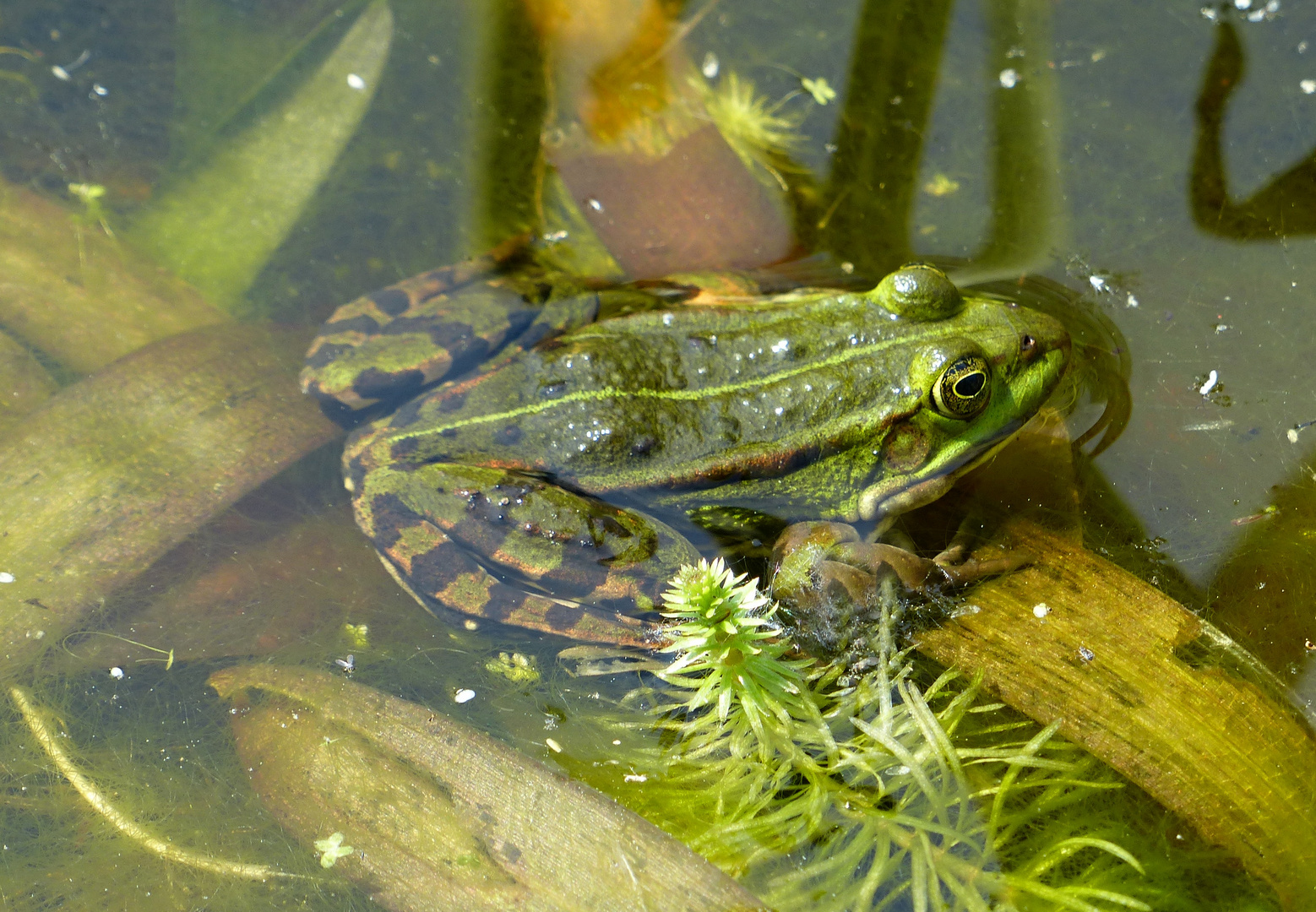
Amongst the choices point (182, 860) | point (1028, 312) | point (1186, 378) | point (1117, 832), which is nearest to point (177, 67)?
point (182, 860)

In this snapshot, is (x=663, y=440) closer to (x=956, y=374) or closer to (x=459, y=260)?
(x=956, y=374)

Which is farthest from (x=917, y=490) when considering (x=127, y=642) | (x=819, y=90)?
(x=127, y=642)

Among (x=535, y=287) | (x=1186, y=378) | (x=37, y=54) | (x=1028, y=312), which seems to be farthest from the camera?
(x=37, y=54)

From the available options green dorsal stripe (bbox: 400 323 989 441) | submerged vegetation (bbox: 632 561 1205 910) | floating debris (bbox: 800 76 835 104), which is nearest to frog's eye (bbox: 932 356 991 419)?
green dorsal stripe (bbox: 400 323 989 441)

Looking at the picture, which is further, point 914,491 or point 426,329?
point 426,329

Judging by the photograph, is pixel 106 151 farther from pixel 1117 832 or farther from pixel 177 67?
pixel 1117 832

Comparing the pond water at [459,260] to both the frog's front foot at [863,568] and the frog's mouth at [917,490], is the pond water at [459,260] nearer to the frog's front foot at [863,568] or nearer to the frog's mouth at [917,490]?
the frog's mouth at [917,490]
